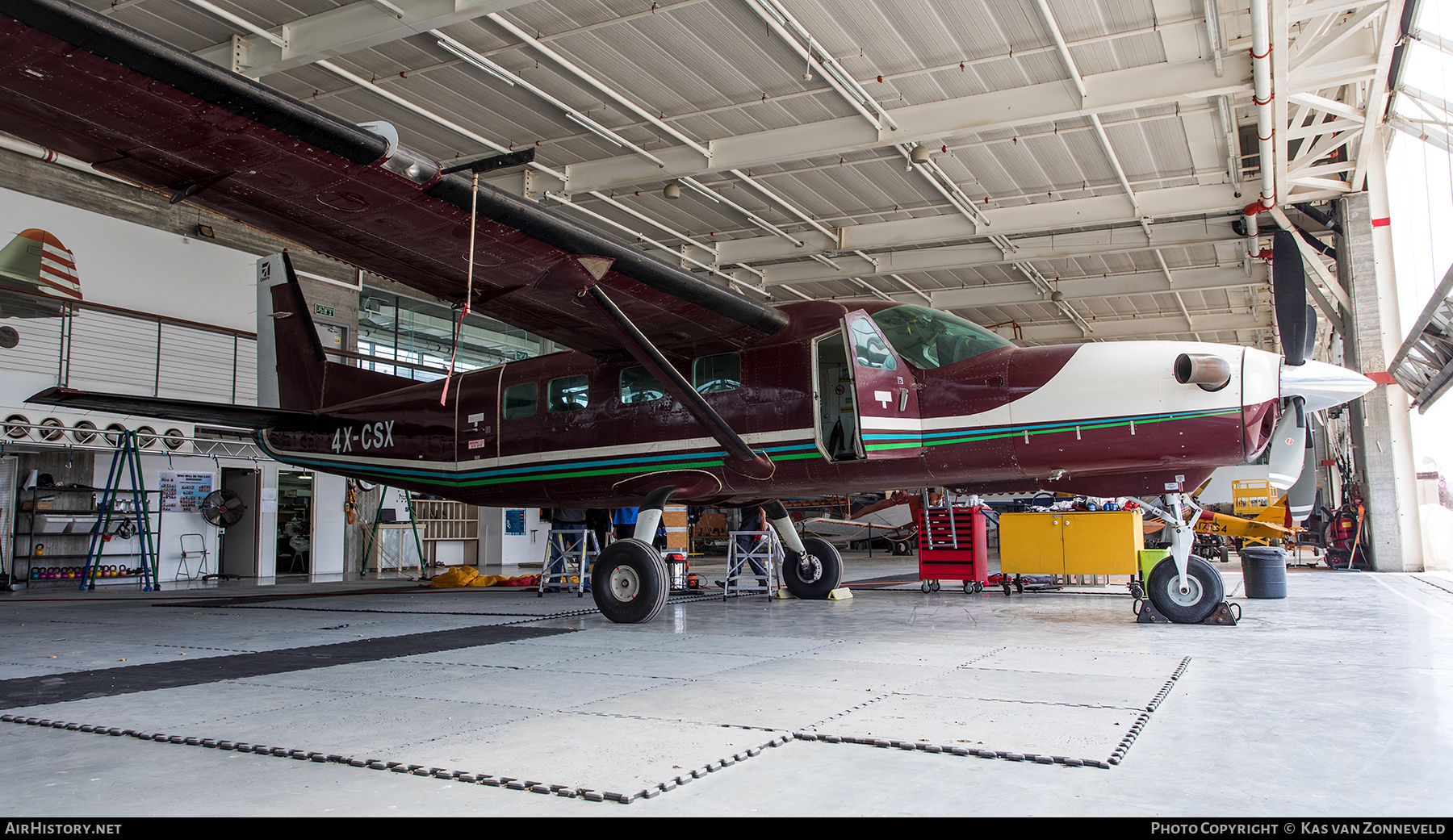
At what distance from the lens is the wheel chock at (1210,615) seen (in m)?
7.57

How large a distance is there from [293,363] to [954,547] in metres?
9.43

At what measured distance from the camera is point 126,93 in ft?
16.3

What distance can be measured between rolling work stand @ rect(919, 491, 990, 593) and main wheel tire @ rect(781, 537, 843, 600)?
1.72 meters

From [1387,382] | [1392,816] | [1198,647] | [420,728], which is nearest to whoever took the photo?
[1392,816]

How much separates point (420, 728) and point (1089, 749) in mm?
2831

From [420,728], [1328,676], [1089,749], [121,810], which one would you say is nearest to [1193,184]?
[1328,676]

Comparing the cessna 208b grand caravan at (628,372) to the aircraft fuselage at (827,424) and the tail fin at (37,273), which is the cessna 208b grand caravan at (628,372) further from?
the tail fin at (37,273)

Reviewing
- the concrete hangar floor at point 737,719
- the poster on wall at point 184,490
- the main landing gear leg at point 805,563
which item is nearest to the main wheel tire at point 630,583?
the concrete hangar floor at point 737,719

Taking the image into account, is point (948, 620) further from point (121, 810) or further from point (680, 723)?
point (121, 810)

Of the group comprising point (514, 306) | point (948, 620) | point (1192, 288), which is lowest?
point (948, 620)

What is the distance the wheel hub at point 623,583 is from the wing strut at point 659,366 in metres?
1.45

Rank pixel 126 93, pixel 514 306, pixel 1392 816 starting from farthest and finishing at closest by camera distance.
→ pixel 514 306 < pixel 126 93 < pixel 1392 816

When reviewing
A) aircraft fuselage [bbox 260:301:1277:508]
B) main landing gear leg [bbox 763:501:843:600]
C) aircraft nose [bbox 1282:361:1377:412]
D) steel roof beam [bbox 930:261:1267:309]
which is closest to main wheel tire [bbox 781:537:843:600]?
main landing gear leg [bbox 763:501:843:600]

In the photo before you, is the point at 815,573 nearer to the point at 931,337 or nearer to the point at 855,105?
the point at 931,337
